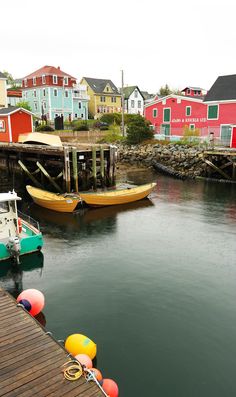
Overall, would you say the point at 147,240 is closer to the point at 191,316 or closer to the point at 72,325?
the point at 191,316

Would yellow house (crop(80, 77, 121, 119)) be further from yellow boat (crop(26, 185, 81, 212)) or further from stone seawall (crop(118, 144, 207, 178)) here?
yellow boat (crop(26, 185, 81, 212))

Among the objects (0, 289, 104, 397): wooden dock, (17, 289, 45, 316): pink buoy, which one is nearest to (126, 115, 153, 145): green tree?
(17, 289, 45, 316): pink buoy

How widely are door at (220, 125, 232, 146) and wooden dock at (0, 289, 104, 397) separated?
35.5m

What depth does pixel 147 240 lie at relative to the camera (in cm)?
1917

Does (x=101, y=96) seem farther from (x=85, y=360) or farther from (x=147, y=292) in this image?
(x=85, y=360)

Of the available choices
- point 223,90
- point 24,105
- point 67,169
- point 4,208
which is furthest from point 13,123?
point 24,105

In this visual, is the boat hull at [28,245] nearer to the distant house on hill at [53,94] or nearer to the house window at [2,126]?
the house window at [2,126]

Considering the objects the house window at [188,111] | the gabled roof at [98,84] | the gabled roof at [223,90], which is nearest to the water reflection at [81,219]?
the gabled roof at [223,90]

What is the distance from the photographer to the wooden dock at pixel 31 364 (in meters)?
6.66

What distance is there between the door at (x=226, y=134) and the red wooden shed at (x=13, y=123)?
75.7 ft

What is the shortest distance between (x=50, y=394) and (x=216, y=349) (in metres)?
5.67

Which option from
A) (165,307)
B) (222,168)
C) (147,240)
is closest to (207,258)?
(147,240)

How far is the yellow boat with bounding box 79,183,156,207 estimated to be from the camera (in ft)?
81.7

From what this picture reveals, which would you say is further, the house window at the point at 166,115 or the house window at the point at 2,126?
the house window at the point at 166,115
